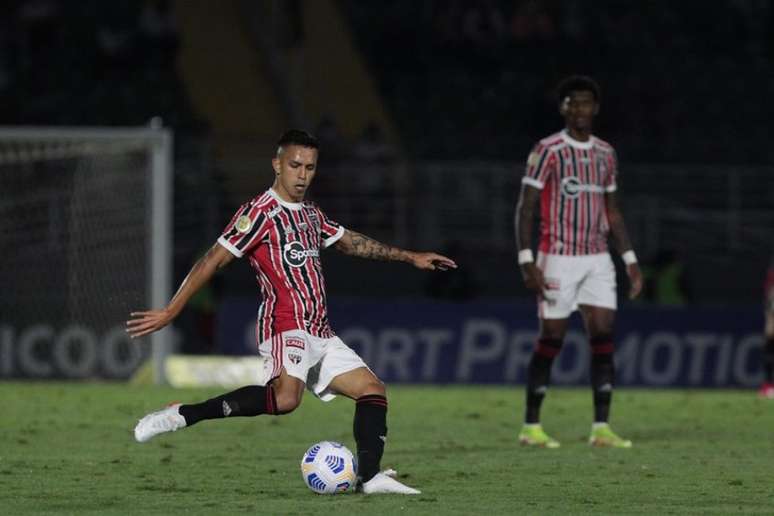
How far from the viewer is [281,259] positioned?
8141 millimetres

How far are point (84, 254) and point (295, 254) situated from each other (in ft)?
33.0

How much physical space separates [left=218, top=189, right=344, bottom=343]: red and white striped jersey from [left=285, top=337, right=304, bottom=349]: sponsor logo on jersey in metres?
0.06

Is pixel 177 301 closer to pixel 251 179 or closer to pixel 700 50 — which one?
pixel 251 179

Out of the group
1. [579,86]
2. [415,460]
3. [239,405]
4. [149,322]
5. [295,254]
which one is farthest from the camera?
[579,86]

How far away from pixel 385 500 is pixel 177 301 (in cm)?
137

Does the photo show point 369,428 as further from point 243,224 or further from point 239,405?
point 243,224

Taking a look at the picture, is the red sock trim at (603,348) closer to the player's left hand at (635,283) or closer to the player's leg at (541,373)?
the player's leg at (541,373)

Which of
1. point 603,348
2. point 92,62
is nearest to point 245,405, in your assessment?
point 603,348

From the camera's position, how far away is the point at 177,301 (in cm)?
789

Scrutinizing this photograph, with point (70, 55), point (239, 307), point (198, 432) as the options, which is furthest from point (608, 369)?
point (70, 55)

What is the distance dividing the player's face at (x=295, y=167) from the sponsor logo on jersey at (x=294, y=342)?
0.71 metres

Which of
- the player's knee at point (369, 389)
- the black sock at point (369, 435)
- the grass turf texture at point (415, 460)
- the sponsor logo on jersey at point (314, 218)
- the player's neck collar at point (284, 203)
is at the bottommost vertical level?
the grass turf texture at point (415, 460)

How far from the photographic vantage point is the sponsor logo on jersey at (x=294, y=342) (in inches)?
318

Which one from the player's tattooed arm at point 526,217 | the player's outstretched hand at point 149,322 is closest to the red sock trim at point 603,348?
the player's tattooed arm at point 526,217
